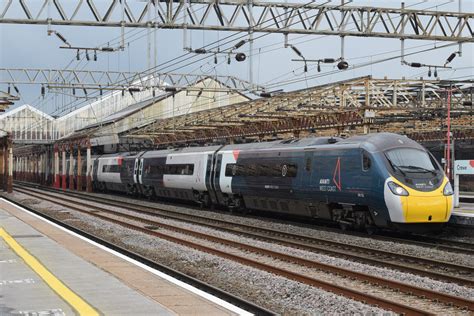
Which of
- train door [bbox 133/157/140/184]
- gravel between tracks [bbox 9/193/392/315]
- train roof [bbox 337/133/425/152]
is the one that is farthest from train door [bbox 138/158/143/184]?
train roof [bbox 337/133/425/152]

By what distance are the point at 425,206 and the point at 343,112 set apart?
1224 cm

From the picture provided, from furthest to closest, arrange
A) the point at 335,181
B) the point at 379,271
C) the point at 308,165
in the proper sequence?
1. the point at 308,165
2. the point at 335,181
3. the point at 379,271

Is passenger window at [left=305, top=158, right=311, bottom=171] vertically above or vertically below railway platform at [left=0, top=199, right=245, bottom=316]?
above

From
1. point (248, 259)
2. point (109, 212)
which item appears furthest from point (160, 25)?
point (109, 212)

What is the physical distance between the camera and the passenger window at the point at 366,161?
747 inches

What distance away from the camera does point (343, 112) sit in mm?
29797

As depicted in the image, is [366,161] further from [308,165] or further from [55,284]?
[55,284]

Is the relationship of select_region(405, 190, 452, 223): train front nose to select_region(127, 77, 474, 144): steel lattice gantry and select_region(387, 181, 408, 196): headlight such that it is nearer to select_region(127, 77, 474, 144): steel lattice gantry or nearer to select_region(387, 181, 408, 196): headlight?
select_region(387, 181, 408, 196): headlight

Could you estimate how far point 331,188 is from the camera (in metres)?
20.7

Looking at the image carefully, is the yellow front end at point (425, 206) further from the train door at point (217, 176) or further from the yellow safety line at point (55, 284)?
the train door at point (217, 176)

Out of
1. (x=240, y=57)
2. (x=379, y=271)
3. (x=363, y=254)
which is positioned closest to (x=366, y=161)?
(x=363, y=254)

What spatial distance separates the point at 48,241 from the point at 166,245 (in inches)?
130

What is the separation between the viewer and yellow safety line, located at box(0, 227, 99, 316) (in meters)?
8.25

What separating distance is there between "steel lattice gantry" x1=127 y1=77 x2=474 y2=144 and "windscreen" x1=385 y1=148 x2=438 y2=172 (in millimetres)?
8335
